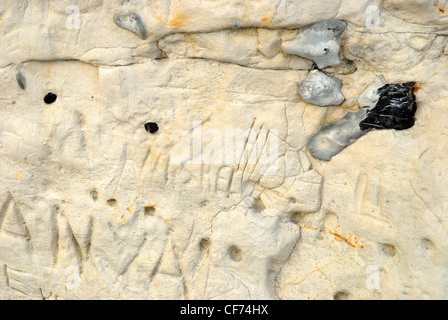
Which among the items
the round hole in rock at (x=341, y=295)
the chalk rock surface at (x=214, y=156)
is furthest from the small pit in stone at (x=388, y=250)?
the round hole in rock at (x=341, y=295)

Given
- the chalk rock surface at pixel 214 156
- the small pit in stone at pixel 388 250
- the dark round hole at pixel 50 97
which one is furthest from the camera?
the dark round hole at pixel 50 97

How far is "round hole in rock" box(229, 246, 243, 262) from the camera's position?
240cm

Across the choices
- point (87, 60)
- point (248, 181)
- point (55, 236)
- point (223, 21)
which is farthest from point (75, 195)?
point (223, 21)

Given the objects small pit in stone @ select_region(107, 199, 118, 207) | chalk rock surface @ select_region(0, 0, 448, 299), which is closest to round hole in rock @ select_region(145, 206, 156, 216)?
chalk rock surface @ select_region(0, 0, 448, 299)

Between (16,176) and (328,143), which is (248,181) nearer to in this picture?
(328,143)

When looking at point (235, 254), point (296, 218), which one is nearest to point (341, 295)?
point (296, 218)

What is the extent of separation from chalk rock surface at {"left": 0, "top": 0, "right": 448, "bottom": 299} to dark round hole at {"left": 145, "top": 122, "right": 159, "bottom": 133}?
0.03 metres

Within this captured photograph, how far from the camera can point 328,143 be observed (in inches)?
89.0

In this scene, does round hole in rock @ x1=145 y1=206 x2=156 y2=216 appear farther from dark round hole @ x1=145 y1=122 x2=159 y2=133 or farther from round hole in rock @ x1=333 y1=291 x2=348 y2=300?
round hole in rock @ x1=333 y1=291 x2=348 y2=300

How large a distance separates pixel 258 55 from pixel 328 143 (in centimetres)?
46

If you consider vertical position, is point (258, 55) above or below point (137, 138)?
above

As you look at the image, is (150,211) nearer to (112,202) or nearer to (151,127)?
(112,202)

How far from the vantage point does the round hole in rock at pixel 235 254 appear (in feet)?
7.88

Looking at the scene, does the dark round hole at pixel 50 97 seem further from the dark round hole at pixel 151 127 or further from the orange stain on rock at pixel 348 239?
the orange stain on rock at pixel 348 239
